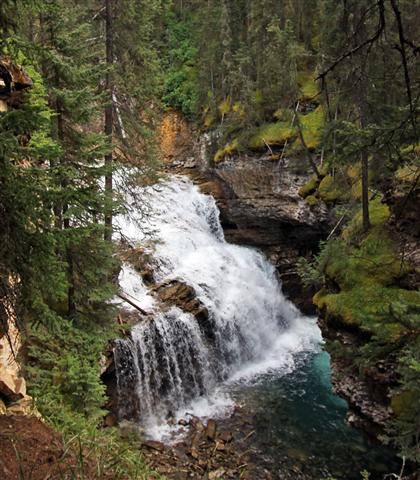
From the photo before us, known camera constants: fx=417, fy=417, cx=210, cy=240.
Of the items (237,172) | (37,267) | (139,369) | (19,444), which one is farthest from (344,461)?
(237,172)

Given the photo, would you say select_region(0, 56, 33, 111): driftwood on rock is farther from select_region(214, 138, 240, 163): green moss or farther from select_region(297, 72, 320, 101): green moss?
select_region(297, 72, 320, 101): green moss

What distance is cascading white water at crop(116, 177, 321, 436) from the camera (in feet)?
43.6

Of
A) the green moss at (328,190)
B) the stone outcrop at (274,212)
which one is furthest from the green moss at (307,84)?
the green moss at (328,190)

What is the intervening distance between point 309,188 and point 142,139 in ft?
31.5

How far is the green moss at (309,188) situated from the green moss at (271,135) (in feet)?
10.6

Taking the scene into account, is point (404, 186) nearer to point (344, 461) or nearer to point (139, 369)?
point (344, 461)

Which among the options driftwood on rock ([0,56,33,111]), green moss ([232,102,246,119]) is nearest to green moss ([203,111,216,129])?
green moss ([232,102,246,119])

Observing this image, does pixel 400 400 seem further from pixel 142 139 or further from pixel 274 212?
pixel 274 212

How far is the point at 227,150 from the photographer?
25141mm

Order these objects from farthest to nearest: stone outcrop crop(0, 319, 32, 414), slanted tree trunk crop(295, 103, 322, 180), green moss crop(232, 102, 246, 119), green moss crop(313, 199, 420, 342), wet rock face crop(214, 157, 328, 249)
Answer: green moss crop(232, 102, 246, 119), wet rock face crop(214, 157, 328, 249), slanted tree trunk crop(295, 103, 322, 180), green moss crop(313, 199, 420, 342), stone outcrop crop(0, 319, 32, 414)

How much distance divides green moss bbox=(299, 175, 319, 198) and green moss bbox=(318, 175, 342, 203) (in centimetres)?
44

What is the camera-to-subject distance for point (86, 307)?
32.9 feet

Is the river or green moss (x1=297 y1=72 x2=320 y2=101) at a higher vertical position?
green moss (x1=297 y1=72 x2=320 y2=101)

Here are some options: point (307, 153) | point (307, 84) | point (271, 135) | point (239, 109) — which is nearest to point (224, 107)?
point (239, 109)
